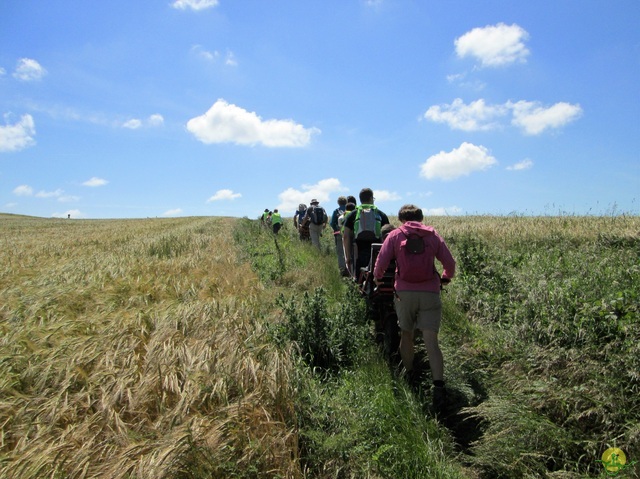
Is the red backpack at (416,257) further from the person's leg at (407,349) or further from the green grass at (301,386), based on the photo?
the green grass at (301,386)

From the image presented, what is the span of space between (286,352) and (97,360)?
65.7 inches

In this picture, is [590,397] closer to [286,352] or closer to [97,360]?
[286,352]

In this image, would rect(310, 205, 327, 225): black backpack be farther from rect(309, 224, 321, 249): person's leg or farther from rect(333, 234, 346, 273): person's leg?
rect(333, 234, 346, 273): person's leg

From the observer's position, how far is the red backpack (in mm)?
4215

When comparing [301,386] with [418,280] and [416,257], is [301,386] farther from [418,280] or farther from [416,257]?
[416,257]

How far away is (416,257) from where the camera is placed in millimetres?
4230

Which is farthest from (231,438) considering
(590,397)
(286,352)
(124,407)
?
(590,397)

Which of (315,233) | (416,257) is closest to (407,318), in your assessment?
(416,257)

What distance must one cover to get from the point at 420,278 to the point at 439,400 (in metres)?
1.20

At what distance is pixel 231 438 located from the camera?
8.78 ft

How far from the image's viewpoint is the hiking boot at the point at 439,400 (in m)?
3.99

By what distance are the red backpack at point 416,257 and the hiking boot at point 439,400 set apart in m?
1.09

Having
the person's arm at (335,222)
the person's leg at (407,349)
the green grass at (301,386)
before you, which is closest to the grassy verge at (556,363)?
the green grass at (301,386)

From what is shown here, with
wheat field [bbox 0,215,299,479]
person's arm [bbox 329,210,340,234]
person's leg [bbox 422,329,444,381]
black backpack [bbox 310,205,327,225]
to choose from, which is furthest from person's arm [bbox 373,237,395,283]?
black backpack [bbox 310,205,327,225]
